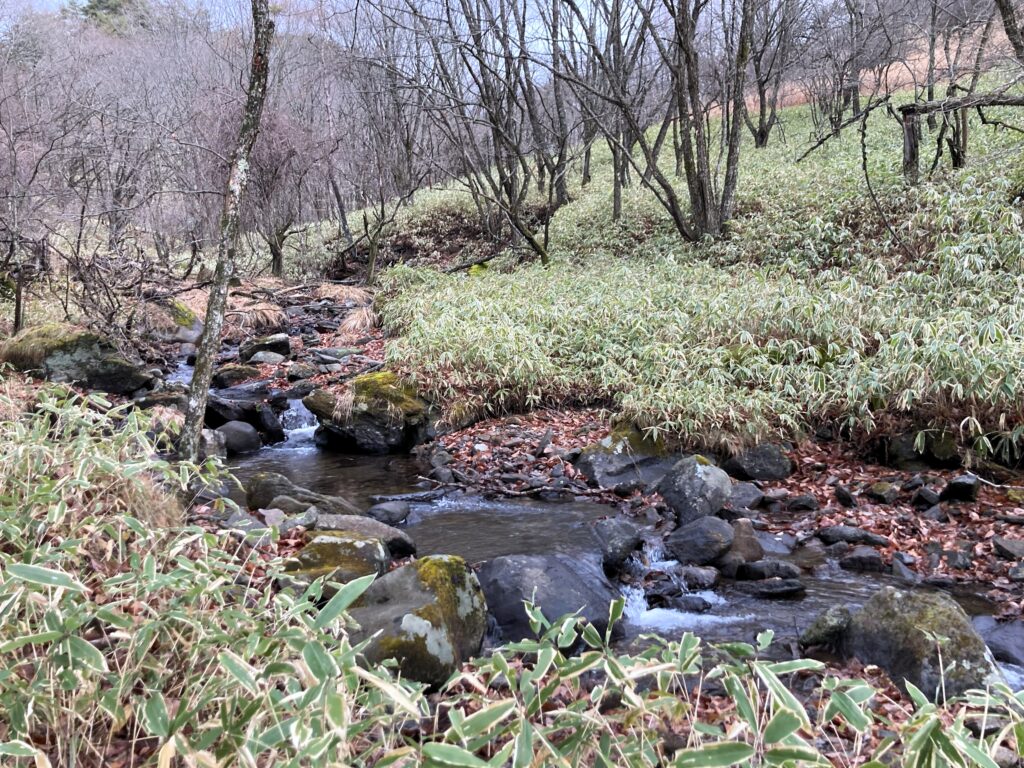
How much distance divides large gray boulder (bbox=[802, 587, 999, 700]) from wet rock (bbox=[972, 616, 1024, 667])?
527mm

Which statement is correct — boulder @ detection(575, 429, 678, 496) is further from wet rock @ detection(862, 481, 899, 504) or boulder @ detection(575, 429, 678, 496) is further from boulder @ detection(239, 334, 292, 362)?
boulder @ detection(239, 334, 292, 362)

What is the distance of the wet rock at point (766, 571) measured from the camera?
4668 millimetres

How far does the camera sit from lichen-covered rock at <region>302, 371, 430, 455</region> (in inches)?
310

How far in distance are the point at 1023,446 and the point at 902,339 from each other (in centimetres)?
136

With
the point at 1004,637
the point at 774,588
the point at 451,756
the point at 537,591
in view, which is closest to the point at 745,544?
the point at 774,588

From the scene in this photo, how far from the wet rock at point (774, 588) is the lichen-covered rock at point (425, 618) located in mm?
2092

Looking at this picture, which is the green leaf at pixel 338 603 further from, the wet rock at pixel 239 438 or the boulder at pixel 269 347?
the boulder at pixel 269 347

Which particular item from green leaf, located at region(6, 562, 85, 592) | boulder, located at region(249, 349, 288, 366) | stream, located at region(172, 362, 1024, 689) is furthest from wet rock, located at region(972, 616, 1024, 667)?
boulder, located at region(249, 349, 288, 366)

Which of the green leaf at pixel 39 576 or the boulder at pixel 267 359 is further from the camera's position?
the boulder at pixel 267 359

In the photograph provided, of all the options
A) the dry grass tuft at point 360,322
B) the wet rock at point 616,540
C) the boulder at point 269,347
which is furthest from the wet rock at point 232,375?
the wet rock at point 616,540

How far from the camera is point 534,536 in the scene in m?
5.45

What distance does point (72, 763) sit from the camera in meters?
1.60

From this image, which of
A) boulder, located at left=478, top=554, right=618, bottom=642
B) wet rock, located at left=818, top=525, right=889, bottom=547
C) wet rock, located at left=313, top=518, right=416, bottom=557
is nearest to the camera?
boulder, located at left=478, top=554, right=618, bottom=642

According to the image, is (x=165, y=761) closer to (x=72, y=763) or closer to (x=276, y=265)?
(x=72, y=763)
